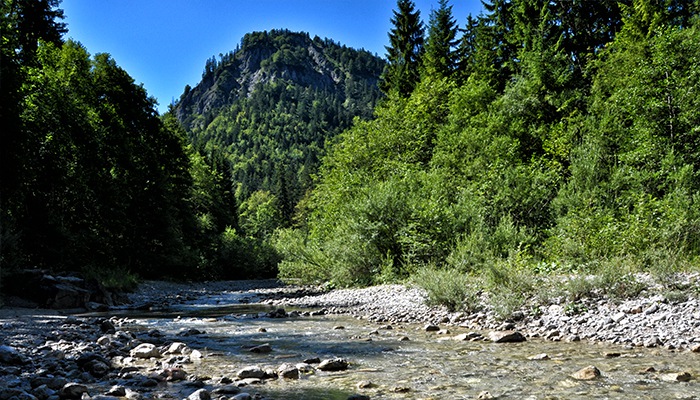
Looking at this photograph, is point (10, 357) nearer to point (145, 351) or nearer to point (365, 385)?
point (145, 351)

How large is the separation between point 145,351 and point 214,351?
1.12 meters

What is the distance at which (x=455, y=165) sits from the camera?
23.3m

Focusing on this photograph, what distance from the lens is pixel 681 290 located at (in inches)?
302

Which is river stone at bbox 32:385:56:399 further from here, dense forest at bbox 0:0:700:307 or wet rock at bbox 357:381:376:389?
dense forest at bbox 0:0:700:307

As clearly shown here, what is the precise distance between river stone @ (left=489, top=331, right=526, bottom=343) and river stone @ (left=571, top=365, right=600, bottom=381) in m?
2.27

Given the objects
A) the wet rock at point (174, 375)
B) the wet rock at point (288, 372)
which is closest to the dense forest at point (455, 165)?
the wet rock at point (288, 372)

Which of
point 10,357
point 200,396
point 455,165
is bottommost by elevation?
point 200,396

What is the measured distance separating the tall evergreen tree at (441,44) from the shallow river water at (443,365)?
3056 cm

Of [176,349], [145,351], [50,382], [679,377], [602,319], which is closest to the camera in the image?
[50,382]

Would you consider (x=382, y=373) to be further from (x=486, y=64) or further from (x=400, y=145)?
(x=486, y=64)

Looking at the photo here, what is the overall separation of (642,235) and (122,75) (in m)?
29.3

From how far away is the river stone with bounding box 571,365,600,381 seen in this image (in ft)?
16.9

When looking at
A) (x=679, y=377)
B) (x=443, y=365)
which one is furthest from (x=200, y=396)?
(x=679, y=377)

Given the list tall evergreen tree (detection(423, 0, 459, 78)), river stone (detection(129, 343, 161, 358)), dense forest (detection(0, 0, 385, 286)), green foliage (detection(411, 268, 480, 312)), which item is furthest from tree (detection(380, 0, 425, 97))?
river stone (detection(129, 343, 161, 358))
